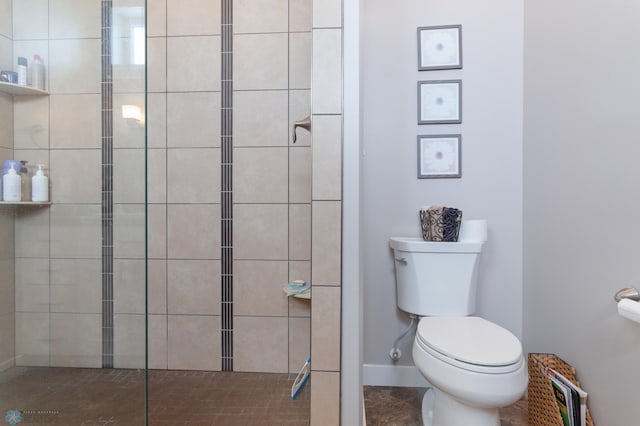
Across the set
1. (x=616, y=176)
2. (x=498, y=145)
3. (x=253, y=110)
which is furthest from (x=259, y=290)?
(x=616, y=176)

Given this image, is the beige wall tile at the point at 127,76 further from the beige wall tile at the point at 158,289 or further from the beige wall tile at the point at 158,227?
the beige wall tile at the point at 158,289

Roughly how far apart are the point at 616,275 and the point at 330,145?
108 centimetres

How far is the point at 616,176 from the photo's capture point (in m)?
1.08

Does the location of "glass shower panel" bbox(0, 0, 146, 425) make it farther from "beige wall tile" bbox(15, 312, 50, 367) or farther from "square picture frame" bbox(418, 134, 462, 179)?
"square picture frame" bbox(418, 134, 462, 179)

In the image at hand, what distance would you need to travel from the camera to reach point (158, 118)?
5.87ft

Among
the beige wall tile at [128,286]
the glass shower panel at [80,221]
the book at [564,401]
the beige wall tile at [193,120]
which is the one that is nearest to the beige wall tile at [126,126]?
the glass shower panel at [80,221]

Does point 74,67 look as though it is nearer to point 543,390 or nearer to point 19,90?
point 19,90

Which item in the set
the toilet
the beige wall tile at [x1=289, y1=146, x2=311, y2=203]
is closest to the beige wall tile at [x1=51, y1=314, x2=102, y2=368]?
the beige wall tile at [x1=289, y1=146, x2=311, y2=203]

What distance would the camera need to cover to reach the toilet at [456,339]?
3.37 feet

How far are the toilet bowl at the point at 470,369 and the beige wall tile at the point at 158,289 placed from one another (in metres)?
1.40

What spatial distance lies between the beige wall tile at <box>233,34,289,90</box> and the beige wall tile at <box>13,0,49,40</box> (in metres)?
0.88

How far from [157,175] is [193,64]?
0.66 metres

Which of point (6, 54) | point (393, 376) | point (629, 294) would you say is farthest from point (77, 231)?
point (629, 294)

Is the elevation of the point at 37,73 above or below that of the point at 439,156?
above
